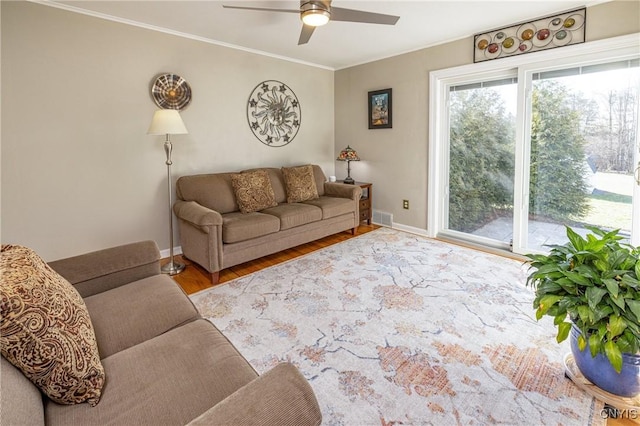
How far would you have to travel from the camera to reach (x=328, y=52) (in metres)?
4.42

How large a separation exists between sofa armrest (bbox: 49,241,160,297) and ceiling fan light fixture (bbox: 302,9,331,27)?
1.85 metres

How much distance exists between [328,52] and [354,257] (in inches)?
106

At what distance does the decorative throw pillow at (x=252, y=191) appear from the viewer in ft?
12.4

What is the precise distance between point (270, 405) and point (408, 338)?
1514 mm

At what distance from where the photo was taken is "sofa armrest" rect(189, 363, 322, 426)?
854mm

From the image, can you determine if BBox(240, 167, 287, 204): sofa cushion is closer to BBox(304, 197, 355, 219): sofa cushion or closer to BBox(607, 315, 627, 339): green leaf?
BBox(304, 197, 355, 219): sofa cushion

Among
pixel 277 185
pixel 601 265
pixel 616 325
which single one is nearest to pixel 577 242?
pixel 601 265

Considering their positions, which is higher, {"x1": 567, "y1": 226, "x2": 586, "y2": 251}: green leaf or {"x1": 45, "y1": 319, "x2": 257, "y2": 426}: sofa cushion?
{"x1": 567, "y1": 226, "x2": 586, "y2": 251}: green leaf

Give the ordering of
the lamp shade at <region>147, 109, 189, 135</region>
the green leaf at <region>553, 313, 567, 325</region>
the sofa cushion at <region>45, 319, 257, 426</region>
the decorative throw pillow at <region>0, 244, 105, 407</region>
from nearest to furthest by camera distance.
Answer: the decorative throw pillow at <region>0, 244, 105, 407</region> → the sofa cushion at <region>45, 319, 257, 426</region> → the green leaf at <region>553, 313, 567, 325</region> → the lamp shade at <region>147, 109, 189, 135</region>

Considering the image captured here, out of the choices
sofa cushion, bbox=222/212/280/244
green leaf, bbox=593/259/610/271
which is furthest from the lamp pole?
green leaf, bbox=593/259/610/271

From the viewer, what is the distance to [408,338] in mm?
2205

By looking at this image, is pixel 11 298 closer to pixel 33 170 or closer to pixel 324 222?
pixel 33 170

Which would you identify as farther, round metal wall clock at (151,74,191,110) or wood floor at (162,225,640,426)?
round metal wall clock at (151,74,191,110)

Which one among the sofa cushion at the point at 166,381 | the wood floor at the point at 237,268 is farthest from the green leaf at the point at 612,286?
the wood floor at the point at 237,268
